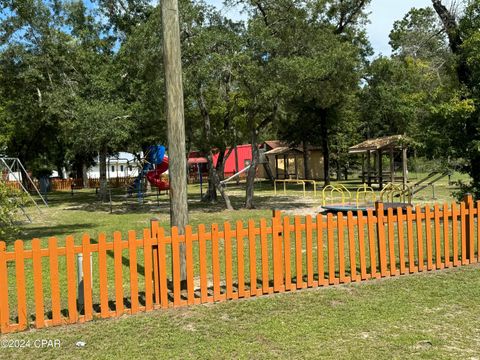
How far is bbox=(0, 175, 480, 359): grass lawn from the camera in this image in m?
4.49

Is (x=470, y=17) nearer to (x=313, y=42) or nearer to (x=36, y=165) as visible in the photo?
(x=313, y=42)

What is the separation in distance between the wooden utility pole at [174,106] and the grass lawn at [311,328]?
1383 millimetres

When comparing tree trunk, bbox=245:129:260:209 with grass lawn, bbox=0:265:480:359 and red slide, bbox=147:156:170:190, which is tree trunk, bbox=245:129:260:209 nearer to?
red slide, bbox=147:156:170:190

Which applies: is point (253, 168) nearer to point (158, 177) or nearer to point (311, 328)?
point (158, 177)

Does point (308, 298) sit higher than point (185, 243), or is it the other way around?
point (185, 243)

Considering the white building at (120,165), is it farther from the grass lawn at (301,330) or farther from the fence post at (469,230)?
the grass lawn at (301,330)

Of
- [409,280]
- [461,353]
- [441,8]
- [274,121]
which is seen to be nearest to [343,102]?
[274,121]

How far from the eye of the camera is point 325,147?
114 ft

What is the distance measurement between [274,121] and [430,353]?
17.1 metres

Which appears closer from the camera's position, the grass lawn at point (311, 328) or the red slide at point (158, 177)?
the grass lawn at point (311, 328)

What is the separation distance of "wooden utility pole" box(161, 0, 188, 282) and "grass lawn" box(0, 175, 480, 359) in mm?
1383

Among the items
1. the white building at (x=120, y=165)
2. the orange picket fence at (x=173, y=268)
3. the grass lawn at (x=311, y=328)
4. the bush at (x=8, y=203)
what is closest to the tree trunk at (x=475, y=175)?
the orange picket fence at (x=173, y=268)

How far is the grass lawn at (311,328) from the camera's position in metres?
4.49

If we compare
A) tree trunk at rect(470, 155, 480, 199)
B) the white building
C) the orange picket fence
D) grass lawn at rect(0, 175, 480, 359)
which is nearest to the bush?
the orange picket fence
